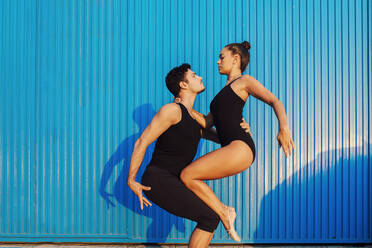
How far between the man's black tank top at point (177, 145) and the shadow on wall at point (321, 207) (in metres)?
1.77

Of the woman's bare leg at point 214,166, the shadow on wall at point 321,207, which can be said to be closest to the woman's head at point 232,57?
the woman's bare leg at point 214,166

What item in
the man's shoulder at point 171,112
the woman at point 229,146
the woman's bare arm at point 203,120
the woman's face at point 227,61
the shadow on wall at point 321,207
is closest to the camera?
the woman at point 229,146

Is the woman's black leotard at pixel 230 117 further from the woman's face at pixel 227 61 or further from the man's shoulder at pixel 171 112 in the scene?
the man's shoulder at pixel 171 112

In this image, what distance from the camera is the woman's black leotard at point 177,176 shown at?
260 centimetres

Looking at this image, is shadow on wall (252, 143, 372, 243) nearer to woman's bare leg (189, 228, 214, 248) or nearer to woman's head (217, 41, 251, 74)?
woman's bare leg (189, 228, 214, 248)

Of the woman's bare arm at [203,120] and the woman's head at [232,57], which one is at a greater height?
the woman's head at [232,57]

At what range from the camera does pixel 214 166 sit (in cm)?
255

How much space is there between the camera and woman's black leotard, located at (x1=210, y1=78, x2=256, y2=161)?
2.67m

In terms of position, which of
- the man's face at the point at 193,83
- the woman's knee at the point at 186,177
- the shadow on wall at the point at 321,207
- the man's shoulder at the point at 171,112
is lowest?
the shadow on wall at the point at 321,207

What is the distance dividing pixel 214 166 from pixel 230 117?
45 centimetres

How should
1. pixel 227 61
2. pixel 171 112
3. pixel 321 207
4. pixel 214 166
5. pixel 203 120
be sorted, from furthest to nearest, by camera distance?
pixel 321 207 → pixel 203 120 → pixel 227 61 → pixel 171 112 → pixel 214 166

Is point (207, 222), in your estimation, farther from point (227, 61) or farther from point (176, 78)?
point (227, 61)

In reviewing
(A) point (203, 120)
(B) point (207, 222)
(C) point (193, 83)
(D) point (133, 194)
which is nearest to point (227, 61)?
(C) point (193, 83)

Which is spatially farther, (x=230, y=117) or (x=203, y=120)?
(x=203, y=120)
